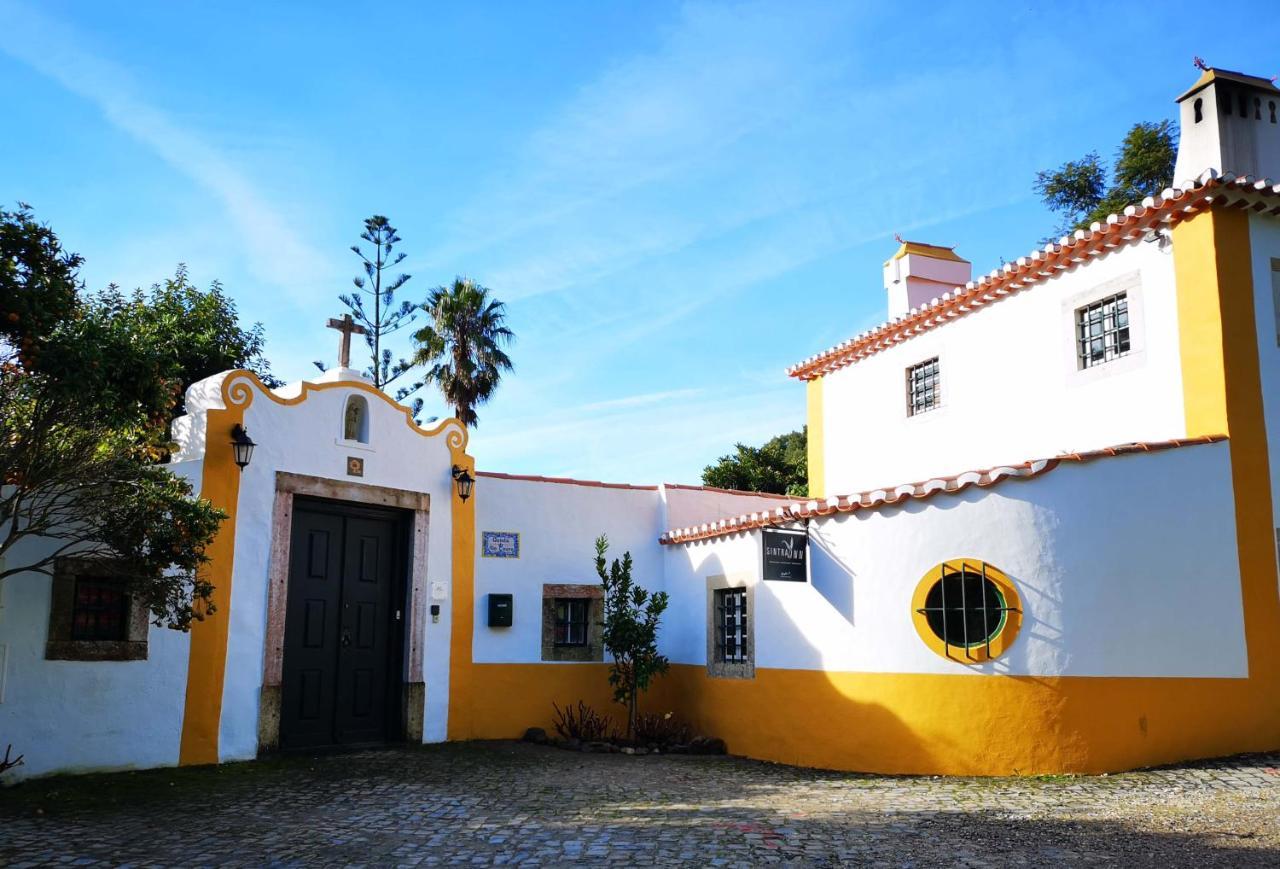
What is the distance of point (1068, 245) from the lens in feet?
34.9

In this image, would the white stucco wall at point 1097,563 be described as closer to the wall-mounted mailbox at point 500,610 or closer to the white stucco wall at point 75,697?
the wall-mounted mailbox at point 500,610

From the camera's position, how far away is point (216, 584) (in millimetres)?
9273

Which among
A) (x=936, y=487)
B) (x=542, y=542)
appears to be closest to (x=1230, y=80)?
(x=936, y=487)

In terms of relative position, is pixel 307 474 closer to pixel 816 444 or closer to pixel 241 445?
pixel 241 445

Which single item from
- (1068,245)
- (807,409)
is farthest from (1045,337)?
(807,409)

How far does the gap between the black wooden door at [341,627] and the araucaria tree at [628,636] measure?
2.45 metres

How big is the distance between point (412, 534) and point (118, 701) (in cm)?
338

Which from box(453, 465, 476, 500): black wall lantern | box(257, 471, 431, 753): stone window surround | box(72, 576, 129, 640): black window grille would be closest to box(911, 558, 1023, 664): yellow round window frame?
box(453, 465, 476, 500): black wall lantern

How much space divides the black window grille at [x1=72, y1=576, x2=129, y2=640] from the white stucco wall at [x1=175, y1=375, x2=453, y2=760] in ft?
3.19

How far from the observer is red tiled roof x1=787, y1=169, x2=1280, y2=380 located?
30.7 feet

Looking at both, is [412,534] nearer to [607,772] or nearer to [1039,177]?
[607,772]

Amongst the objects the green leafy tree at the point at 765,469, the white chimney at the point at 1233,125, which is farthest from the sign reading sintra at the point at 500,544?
the green leafy tree at the point at 765,469

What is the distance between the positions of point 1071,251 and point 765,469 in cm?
1566

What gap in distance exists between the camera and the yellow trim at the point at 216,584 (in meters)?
9.02
